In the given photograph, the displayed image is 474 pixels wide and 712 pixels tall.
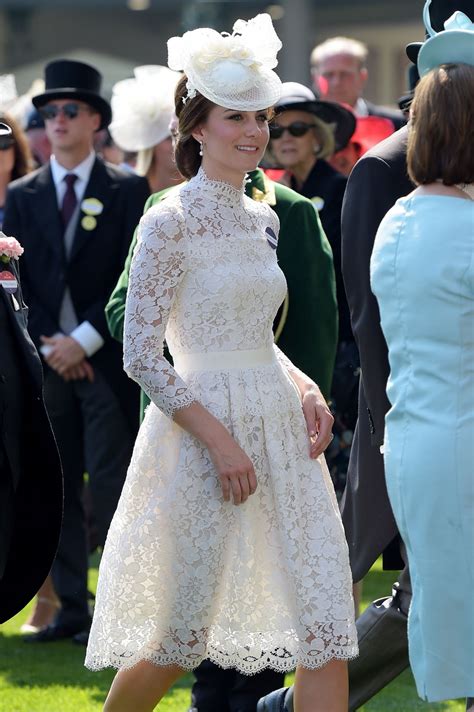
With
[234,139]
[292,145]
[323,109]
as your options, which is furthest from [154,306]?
[323,109]

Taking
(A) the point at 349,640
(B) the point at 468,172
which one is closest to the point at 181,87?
(B) the point at 468,172

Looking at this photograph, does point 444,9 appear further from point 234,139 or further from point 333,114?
point 333,114

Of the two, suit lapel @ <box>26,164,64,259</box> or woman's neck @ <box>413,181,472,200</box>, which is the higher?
woman's neck @ <box>413,181,472,200</box>

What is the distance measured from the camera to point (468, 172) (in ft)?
12.5

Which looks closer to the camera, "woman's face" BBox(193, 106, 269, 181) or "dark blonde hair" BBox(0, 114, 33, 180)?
"woman's face" BBox(193, 106, 269, 181)

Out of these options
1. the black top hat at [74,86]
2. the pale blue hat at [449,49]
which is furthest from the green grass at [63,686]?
the pale blue hat at [449,49]

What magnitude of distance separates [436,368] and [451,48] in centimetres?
78

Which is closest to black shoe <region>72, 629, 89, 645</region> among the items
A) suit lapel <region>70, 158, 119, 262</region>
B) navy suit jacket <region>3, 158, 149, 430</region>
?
Answer: navy suit jacket <region>3, 158, 149, 430</region>

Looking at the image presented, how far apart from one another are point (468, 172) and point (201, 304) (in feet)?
3.12

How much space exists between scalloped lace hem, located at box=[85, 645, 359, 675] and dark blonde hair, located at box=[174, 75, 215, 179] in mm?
1396

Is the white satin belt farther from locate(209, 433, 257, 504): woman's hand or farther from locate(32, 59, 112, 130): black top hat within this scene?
locate(32, 59, 112, 130): black top hat

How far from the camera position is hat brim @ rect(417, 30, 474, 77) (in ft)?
12.6

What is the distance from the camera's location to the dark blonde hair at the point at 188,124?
15.0 feet

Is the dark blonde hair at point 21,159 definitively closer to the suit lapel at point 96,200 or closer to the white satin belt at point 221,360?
the suit lapel at point 96,200
